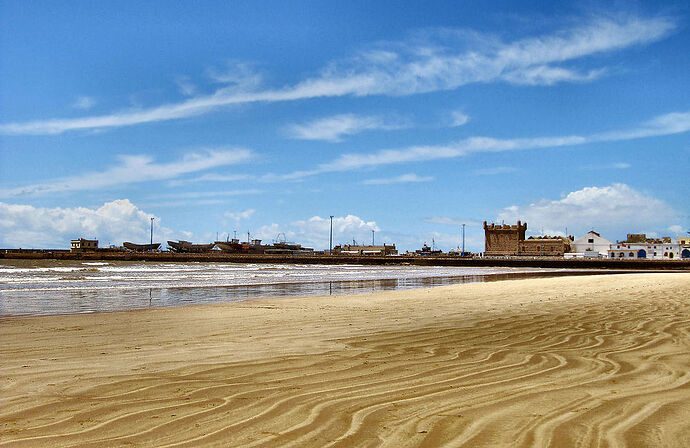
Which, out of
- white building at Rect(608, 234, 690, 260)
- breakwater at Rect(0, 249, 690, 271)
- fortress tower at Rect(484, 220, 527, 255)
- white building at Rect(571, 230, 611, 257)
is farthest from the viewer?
fortress tower at Rect(484, 220, 527, 255)

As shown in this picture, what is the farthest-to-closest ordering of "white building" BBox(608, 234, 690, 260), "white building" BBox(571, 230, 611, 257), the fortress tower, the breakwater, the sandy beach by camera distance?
the fortress tower, "white building" BBox(571, 230, 611, 257), "white building" BBox(608, 234, 690, 260), the breakwater, the sandy beach

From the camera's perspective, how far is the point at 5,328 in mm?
9812

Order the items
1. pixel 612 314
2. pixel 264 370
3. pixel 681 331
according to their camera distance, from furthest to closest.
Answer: pixel 612 314 < pixel 681 331 < pixel 264 370

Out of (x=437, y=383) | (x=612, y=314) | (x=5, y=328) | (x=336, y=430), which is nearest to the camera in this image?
(x=336, y=430)

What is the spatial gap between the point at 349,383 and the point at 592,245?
386 ft

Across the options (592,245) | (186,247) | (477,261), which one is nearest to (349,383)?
(477,261)

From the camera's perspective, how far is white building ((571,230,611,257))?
108m

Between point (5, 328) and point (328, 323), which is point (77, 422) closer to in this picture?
point (328, 323)

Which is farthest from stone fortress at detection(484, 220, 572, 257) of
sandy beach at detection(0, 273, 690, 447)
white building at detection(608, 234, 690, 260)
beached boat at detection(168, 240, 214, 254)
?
sandy beach at detection(0, 273, 690, 447)

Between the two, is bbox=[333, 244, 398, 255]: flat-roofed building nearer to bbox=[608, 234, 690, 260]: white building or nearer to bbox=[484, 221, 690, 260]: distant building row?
bbox=[484, 221, 690, 260]: distant building row

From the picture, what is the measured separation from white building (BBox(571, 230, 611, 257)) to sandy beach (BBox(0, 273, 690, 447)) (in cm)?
10727

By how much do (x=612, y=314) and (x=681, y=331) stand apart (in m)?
2.73

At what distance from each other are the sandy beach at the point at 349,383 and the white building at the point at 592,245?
107 m

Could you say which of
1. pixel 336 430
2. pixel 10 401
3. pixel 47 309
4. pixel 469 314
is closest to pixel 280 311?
pixel 469 314
